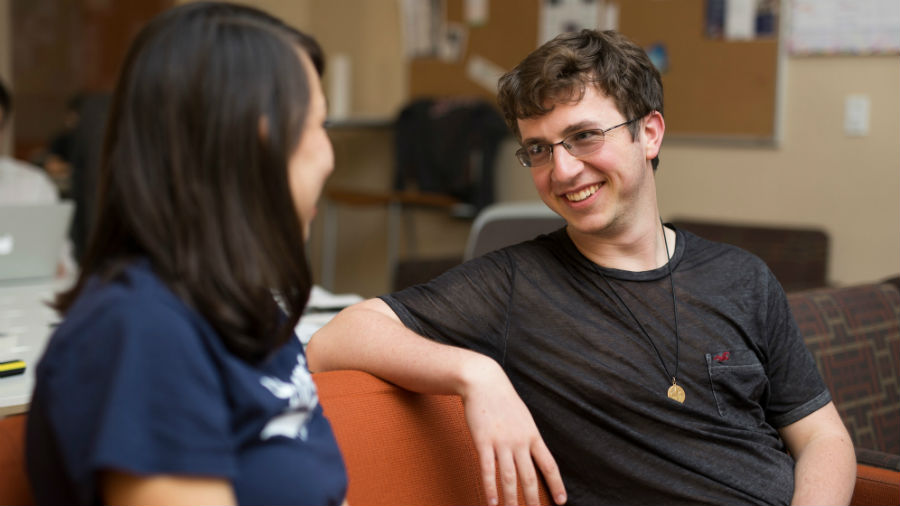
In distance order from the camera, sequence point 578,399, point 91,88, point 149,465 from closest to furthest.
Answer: point 149,465, point 578,399, point 91,88

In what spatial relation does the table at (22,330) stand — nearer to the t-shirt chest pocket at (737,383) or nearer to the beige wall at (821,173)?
the t-shirt chest pocket at (737,383)

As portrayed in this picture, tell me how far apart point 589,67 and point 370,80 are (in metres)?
4.26

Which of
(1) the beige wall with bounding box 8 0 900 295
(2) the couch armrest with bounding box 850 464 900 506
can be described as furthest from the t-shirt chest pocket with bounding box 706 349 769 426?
(1) the beige wall with bounding box 8 0 900 295

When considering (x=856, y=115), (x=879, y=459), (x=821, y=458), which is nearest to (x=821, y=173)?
(x=856, y=115)

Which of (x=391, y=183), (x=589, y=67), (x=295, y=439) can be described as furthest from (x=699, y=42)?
(x=295, y=439)

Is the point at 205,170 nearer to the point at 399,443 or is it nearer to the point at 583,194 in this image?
the point at 399,443

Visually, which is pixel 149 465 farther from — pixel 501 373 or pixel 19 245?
pixel 19 245

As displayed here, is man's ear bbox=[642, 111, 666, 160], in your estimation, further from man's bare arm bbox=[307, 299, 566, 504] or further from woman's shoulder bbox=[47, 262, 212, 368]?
woman's shoulder bbox=[47, 262, 212, 368]

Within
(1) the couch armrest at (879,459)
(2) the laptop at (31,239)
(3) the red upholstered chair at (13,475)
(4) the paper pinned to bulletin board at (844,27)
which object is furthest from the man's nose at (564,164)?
(4) the paper pinned to bulletin board at (844,27)

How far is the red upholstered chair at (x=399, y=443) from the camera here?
131cm

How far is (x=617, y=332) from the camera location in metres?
1.47

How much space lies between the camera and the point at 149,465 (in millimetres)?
732

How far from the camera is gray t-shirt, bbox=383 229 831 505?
143 centimetres

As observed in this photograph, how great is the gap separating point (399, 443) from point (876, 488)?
804mm
